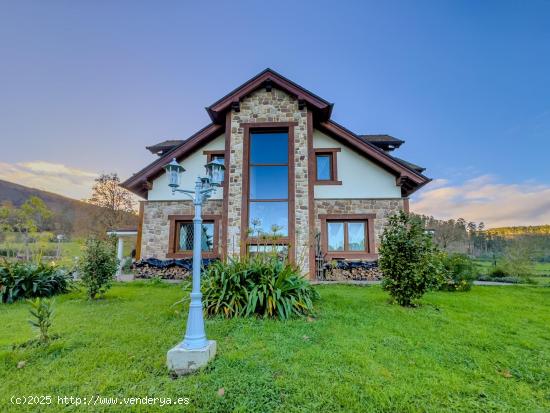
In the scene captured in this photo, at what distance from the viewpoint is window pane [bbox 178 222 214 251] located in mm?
10742

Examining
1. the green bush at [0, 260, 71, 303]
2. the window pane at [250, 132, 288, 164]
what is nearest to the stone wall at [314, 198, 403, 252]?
the window pane at [250, 132, 288, 164]

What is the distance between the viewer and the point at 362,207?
10.3m

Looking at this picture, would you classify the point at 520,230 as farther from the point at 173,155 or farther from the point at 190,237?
the point at 173,155

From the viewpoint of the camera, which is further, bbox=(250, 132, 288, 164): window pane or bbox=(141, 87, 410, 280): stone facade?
bbox=(250, 132, 288, 164): window pane

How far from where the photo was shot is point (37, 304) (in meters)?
3.73

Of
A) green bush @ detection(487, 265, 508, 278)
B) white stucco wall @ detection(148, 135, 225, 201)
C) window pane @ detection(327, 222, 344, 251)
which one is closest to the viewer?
window pane @ detection(327, 222, 344, 251)

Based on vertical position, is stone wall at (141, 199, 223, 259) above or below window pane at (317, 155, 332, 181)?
below

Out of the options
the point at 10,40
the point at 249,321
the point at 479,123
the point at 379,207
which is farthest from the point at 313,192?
the point at 10,40

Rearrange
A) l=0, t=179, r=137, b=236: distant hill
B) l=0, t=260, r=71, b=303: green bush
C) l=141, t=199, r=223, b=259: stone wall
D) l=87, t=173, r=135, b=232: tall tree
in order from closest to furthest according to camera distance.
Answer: l=0, t=260, r=71, b=303: green bush < l=141, t=199, r=223, b=259: stone wall < l=0, t=179, r=137, b=236: distant hill < l=87, t=173, r=135, b=232: tall tree

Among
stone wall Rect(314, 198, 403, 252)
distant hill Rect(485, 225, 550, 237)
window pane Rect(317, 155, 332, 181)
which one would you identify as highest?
window pane Rect(317, 155, 332, 181)

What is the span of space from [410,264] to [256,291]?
10.7ft

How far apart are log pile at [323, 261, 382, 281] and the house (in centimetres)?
35

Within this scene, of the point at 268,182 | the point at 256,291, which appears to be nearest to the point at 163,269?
the point at 268,182

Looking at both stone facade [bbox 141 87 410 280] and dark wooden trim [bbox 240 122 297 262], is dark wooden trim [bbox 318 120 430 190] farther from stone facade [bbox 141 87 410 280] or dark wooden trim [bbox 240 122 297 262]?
dark wooden trim [bbox 240 122 297 262]
